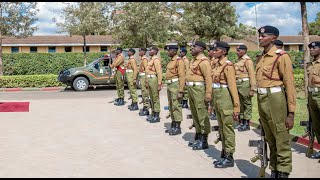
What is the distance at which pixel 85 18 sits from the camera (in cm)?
3206

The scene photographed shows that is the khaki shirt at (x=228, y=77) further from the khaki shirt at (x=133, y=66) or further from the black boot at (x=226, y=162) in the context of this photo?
the khaki shirt at (x=133, y=66)

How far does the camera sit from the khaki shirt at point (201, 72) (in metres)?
7.76

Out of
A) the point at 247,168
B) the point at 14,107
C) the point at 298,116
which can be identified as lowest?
the point at 247,168

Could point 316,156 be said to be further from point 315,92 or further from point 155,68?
point 155,68

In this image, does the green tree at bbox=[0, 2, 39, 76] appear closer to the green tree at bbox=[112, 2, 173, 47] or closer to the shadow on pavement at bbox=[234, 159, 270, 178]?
the green tree at bbox=[112, 2, 173, 47]

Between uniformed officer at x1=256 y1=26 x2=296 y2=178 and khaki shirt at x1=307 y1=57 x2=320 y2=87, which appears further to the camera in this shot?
khaki shirt at x1=307 y1=57 x2=320 y2=87

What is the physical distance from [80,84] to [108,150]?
14661 millimetres

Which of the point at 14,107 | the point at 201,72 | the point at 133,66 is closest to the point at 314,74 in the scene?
the point at 201,72

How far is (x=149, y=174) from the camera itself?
640 cm

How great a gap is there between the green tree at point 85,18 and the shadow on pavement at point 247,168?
26.2 meters

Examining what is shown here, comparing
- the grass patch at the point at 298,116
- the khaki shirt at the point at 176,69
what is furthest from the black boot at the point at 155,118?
the grass patch at the point at 298,116

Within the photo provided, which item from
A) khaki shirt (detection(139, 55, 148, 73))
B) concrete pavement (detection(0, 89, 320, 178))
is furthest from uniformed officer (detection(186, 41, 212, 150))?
khaki shirt (detection(139, 55, 148, 73))

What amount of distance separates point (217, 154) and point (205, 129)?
0.54 metres

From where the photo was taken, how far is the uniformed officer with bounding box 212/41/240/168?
673 centimetres
